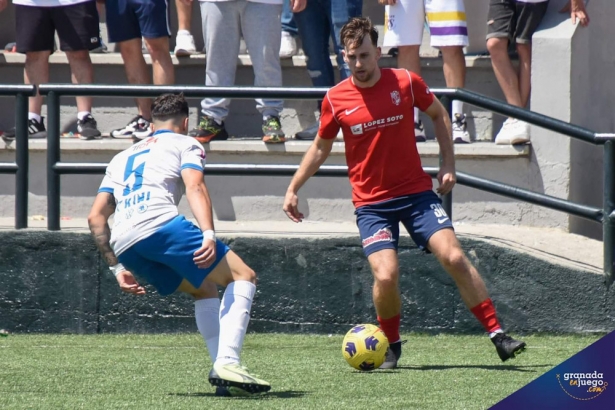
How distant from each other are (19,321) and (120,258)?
267 centimetres

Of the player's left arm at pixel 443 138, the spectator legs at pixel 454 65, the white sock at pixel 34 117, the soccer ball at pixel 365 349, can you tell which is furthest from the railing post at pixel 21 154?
the spectator legs at pixel 454 65

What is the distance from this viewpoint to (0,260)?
27.9ft

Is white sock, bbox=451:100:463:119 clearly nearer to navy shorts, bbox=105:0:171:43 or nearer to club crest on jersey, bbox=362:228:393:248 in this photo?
navy shorts, bbox=105:0:171:43

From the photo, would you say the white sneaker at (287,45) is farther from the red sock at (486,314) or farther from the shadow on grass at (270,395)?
the shadow on grass at (270,395)

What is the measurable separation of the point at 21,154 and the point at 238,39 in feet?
7.00

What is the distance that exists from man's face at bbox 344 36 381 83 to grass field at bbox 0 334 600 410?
1.74 meters

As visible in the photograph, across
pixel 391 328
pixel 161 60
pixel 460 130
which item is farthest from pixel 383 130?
pixel 161 60

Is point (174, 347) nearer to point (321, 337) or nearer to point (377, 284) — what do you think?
point (321, 337)

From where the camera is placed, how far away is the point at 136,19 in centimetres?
994

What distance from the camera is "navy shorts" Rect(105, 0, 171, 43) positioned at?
386 inches

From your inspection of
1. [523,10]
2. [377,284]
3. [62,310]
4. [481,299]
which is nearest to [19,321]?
[62,310]

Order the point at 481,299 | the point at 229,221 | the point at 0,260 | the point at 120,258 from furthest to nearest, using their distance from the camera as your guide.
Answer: the point at 229,221
the point at 0,260
the point at 481,299
the point at 120,258

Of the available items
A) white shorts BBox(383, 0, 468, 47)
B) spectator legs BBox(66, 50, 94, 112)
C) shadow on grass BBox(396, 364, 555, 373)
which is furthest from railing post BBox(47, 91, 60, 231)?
shadow on grass BBox(396, 364, 555, 373)

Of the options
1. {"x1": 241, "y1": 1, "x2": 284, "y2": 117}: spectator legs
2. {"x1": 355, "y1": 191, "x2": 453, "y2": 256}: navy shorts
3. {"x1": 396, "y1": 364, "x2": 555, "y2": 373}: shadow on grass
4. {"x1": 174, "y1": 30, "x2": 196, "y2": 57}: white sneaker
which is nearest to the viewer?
{"x1": 396, "y1": 364, "x2": 555, "y2": 373}: shadow on grass
